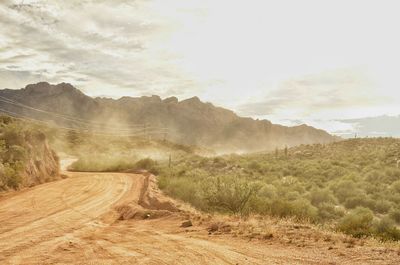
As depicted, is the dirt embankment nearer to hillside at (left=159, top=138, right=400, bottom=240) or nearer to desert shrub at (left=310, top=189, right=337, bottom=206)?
hillside at (left=159, top=138, right=400, bottom=240)

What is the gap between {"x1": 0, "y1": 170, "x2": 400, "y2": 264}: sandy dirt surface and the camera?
31.7 ft

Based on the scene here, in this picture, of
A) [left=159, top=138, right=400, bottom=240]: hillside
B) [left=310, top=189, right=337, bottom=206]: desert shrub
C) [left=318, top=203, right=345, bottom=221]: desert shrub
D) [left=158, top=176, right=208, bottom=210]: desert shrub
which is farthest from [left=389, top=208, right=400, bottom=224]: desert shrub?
[left=158, top=176, right=208, bottom=210]: desert shrub

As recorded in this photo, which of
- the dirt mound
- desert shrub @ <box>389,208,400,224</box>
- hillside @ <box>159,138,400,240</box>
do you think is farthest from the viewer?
desert shrub @ <box>389,208,400,224</box>

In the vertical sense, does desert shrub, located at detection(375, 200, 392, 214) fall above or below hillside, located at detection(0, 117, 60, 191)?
below

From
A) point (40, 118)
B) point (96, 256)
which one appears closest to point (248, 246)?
point (96, 256)

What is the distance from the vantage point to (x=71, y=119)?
7520 inches

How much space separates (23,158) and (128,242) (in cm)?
1785

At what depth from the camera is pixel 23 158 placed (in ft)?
88.4

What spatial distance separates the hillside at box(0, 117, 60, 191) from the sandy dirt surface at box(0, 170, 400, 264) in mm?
5042

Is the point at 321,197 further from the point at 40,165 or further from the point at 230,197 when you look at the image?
the point at 40,165

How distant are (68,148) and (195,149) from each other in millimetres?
36002

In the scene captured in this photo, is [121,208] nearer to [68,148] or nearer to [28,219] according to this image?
[28,219]

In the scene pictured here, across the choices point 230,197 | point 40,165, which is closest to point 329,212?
point 230,197

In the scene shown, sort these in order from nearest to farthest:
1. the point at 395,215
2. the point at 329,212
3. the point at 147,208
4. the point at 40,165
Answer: the point at 147,208
the point at 395,215
the point at 329,212
the point at 40,165
